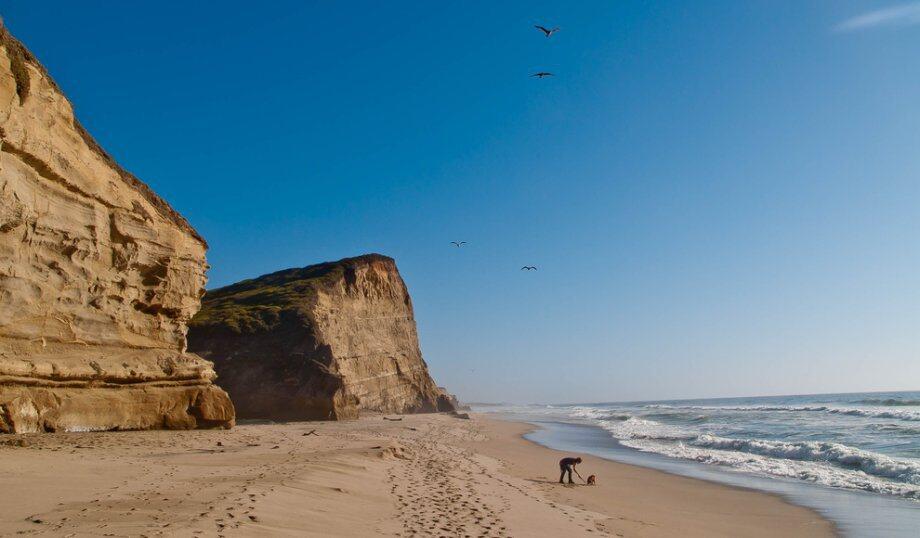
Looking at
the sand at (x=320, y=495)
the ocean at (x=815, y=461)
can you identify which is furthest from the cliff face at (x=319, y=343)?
the sand at (x=320, y=495)

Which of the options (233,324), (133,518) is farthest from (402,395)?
(133,518)

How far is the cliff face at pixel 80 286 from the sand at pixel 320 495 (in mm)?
1482

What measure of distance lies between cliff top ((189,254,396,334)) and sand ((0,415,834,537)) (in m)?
19.4

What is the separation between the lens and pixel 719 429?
31.7 m

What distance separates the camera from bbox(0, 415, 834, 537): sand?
248 inches

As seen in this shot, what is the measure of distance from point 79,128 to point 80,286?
14.4 feet

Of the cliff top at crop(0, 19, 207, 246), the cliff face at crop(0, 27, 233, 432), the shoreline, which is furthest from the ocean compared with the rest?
the cliff top at crop(0, 19, 207, 246)

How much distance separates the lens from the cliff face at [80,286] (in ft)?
45.2

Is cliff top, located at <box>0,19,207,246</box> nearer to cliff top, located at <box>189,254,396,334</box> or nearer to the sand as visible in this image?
the sand

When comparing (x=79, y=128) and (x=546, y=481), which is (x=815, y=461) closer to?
(x=546, y=481)

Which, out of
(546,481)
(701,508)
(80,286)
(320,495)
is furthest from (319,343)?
(320,495)

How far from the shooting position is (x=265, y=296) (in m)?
41.7

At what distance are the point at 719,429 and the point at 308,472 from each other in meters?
27.6

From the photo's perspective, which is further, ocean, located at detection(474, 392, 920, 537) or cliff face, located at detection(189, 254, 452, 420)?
cliff face, located at detection(189, 254, 452, 420)
